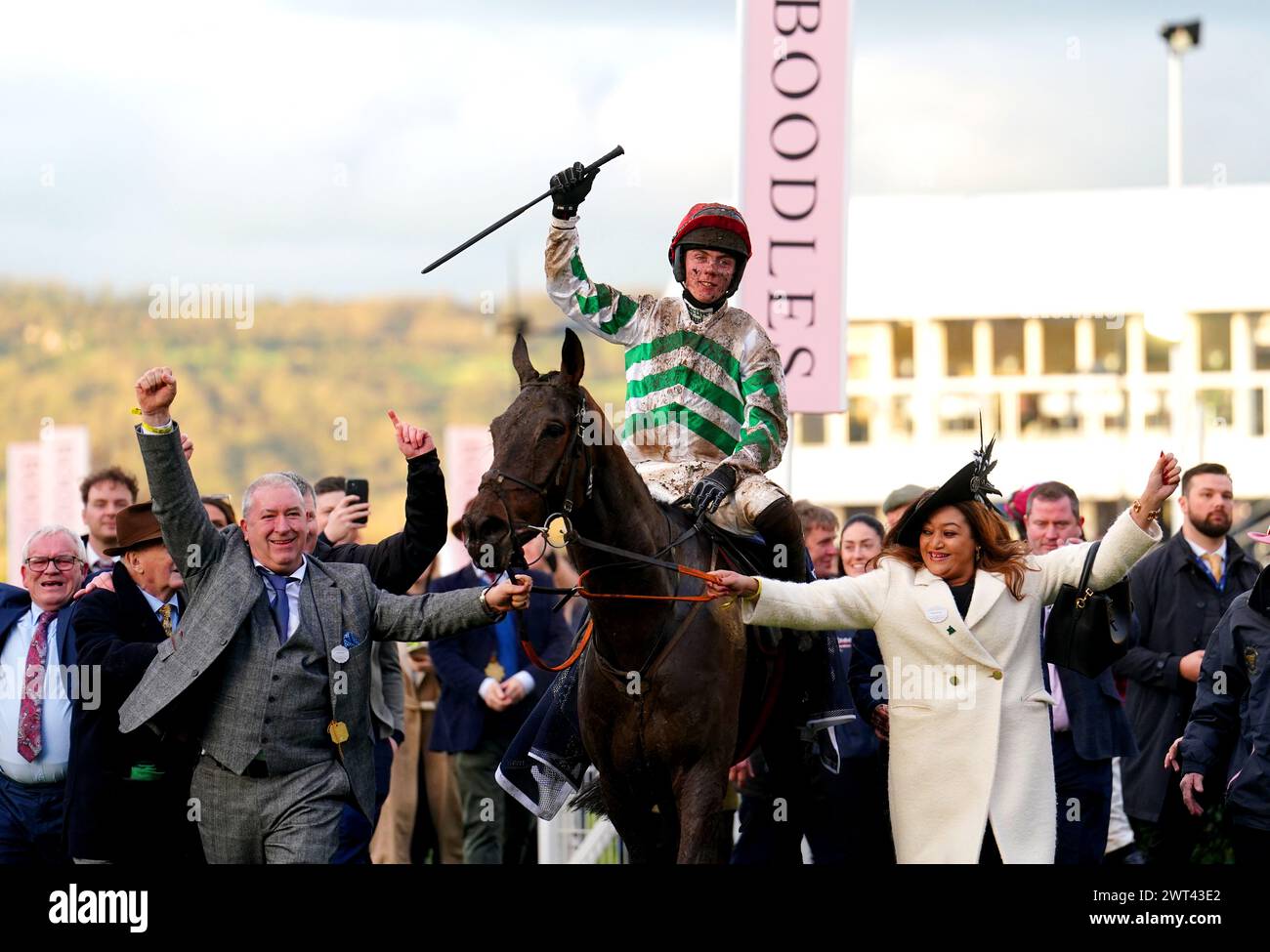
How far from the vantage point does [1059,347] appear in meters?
45.7

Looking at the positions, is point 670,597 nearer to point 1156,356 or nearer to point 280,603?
point 280,603

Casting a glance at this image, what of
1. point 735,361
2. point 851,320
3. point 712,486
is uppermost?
point 851,320

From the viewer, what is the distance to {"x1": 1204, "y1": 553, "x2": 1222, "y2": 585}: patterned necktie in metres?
9.52

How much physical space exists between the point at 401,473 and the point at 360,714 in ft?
203

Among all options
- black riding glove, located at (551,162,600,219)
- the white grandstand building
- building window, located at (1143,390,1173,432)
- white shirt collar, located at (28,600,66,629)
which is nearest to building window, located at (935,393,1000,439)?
the white grandstand building

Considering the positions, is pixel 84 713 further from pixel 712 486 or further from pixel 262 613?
pixel 712 486

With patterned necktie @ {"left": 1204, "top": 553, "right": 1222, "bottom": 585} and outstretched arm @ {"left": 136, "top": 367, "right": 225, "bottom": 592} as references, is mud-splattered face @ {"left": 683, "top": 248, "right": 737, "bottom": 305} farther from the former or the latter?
patterned necktie @ {"left": 1204, "top": 553, "right": 1222, "bottom": 585}

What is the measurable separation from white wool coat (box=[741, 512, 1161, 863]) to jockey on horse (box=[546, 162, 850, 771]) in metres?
0.80

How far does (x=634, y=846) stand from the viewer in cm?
711

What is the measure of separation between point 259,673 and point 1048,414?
40839mm

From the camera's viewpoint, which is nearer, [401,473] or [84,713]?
[84,713]

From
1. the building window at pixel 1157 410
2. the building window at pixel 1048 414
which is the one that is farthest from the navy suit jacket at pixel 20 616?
the building window at pixel 1048 414
